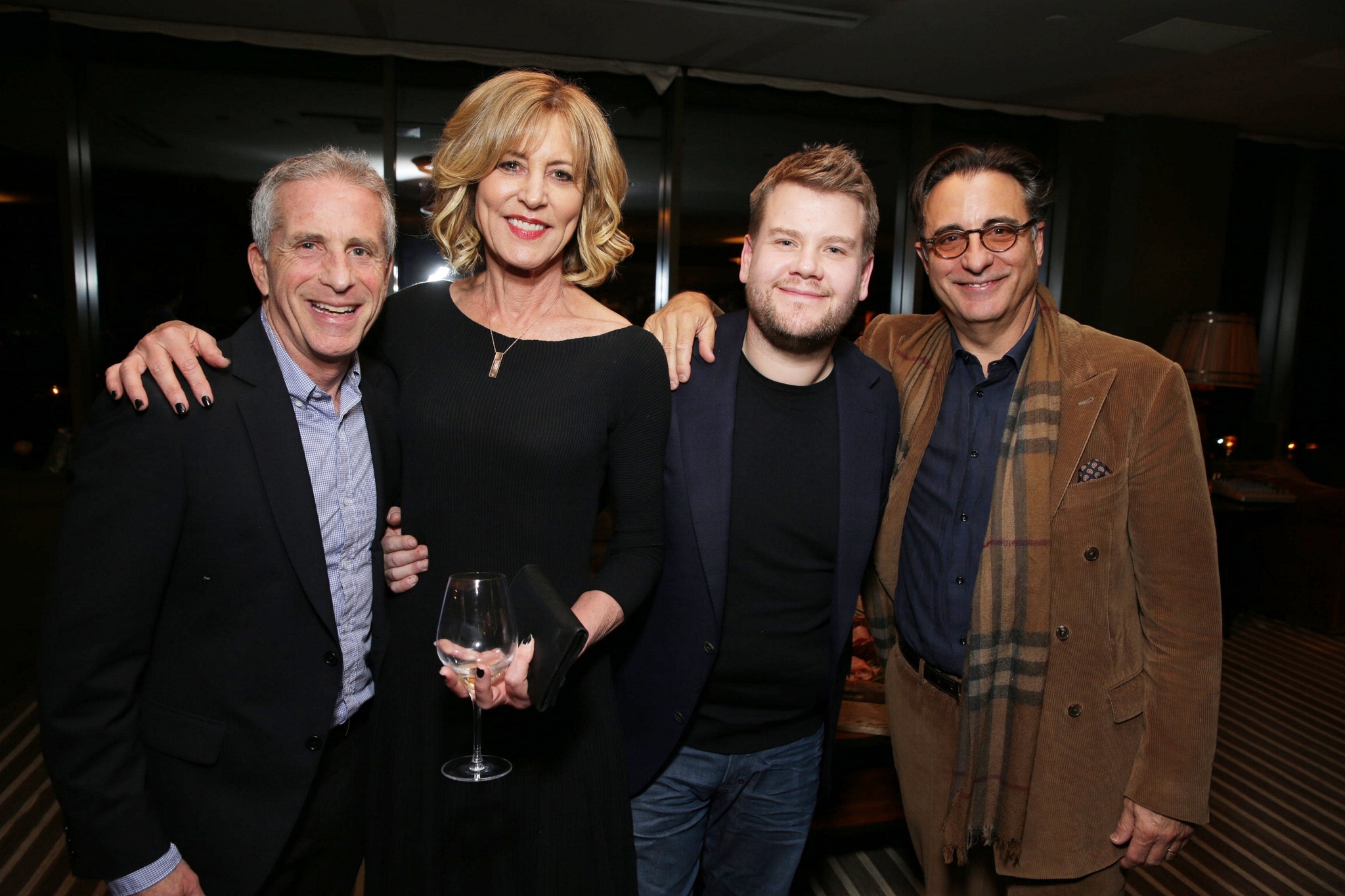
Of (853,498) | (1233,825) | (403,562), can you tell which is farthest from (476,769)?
(1233,825)

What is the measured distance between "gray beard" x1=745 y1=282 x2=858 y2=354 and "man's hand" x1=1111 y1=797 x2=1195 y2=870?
1111mm

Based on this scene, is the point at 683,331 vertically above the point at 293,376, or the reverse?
the point at 683,331

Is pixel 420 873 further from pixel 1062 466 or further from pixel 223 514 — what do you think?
pixel 1062 466

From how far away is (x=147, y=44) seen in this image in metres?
4.93

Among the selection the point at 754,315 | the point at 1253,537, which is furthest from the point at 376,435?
the point at 1253,537

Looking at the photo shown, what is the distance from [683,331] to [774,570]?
0.53 m

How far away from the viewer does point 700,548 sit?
157 cm

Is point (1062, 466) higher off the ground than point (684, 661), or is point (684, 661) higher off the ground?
point (1062, 466)

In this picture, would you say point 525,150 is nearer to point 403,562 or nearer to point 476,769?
point 403,562

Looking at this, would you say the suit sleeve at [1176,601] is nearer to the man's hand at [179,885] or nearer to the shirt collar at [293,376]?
the shirt collar at [293,376]

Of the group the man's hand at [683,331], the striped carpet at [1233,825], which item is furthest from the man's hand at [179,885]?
the striped carpet at [1233,825]

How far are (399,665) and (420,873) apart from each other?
1.11 feet

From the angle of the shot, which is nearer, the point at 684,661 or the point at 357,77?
the point at 684,661

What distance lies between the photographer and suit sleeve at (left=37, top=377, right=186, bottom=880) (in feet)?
3.67
